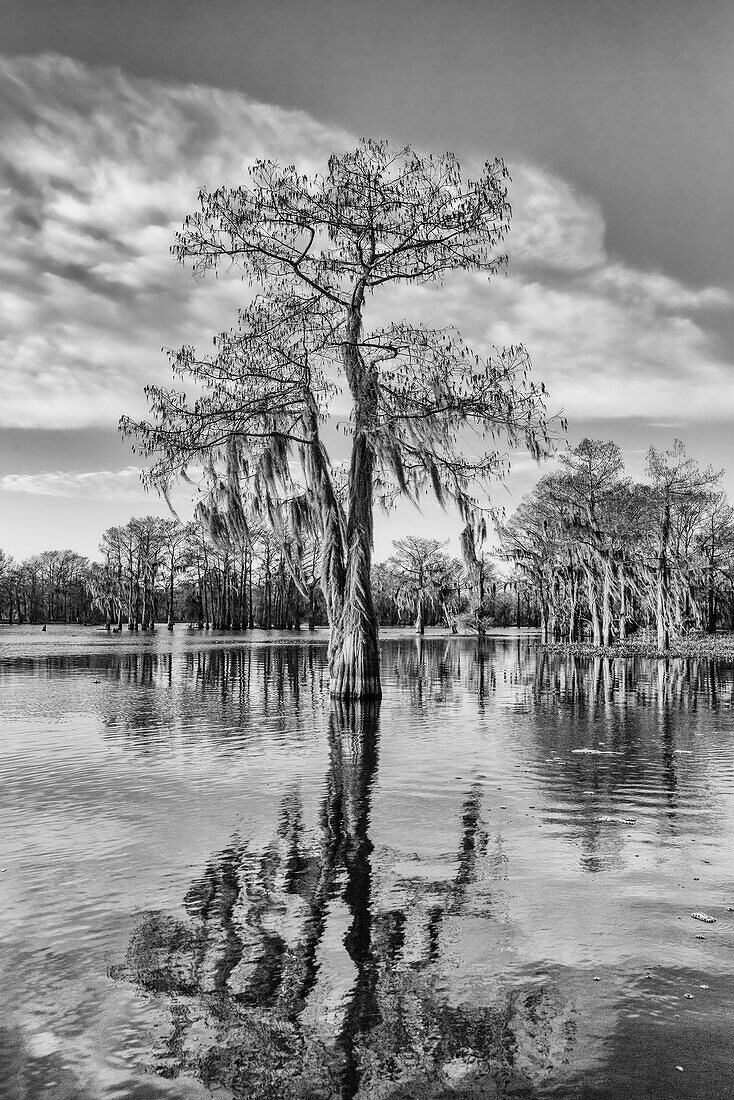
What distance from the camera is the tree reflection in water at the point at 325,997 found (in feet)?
11.0

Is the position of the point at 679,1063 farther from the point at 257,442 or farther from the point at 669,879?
the point at 257,442

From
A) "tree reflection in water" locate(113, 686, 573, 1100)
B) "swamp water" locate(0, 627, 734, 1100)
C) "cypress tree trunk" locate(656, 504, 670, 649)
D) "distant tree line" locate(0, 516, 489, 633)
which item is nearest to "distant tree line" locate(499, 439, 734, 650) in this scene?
"cypress tree trunk" locate(656, 504, 670, 649)

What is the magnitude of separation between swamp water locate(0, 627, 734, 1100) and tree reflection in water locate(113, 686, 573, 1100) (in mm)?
16

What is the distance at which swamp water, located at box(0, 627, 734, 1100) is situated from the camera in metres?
3.43

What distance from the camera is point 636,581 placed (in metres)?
50.4

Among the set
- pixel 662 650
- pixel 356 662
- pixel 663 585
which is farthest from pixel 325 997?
pixel 662 650

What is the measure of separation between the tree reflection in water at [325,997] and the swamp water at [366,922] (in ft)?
0.05

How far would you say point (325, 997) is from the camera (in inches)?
157

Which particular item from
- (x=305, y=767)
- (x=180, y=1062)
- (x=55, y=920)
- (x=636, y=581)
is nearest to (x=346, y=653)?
(x=305, y=767)

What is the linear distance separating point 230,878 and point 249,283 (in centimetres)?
1599

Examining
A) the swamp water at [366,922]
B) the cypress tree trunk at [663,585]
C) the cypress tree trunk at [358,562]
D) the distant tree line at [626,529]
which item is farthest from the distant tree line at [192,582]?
the swamp water at [366,922]

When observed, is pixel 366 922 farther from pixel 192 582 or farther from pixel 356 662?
pixel 192 582

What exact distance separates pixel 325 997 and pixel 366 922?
104 centimetres

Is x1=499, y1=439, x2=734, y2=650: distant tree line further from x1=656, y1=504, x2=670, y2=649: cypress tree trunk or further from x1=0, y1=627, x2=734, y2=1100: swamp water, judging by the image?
x1=0, y1=627, x2=734, y2=1100: swamp water
